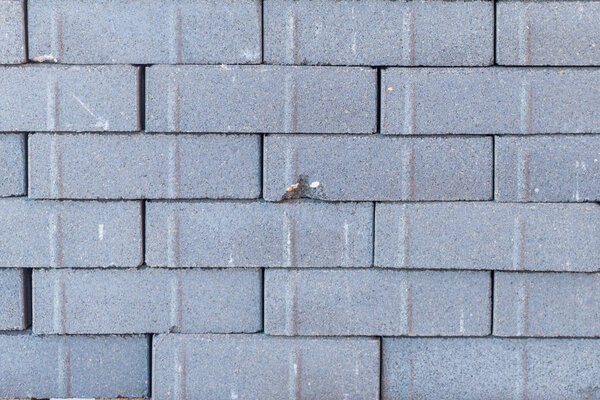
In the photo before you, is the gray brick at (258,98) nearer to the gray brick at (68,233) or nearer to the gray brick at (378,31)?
the gray brick at (378,31)

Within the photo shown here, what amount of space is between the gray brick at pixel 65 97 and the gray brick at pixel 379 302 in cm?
76

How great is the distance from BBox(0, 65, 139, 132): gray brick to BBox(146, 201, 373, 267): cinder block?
340mm

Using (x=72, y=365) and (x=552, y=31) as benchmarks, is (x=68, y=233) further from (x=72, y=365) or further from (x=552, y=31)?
(x=552, y=31)

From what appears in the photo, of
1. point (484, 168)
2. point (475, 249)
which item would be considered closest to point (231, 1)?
point (484, 168)

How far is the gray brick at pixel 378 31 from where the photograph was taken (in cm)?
187

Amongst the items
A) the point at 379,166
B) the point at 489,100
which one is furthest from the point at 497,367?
the point at 489,100

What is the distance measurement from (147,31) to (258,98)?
0.43 meters

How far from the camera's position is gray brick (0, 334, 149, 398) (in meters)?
1.97

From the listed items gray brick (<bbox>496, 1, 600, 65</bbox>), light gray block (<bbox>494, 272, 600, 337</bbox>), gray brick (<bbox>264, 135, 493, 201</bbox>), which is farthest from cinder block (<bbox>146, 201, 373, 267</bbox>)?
gray brick (<bbox>496, 1, 600, 65</bbox>)

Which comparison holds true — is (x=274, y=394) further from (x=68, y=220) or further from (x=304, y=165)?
(x=68, y=220)

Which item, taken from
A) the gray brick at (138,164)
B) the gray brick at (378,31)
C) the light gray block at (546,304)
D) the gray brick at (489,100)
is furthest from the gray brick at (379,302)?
the gray brick at (378,31)

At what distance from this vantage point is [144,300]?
194 cm

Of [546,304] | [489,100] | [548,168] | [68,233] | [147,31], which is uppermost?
[147,31]

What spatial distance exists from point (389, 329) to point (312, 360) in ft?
0.93
